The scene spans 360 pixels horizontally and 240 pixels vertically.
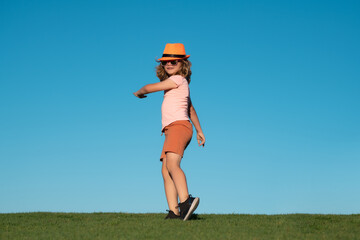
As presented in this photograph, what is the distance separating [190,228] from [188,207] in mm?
696

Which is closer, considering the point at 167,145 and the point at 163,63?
the point at 167,145

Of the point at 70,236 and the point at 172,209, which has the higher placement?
the point at 172,209

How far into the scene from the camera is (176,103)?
6191 millimetres

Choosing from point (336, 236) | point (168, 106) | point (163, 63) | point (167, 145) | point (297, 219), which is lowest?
point (336, 236)

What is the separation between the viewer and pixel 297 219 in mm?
6328

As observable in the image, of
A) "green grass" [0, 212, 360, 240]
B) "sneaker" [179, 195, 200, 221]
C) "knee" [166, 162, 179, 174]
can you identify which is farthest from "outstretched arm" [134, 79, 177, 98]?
"green grass" [0, 212, 360, 240]

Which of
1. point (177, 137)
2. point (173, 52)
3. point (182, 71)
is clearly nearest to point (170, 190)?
point (177, 137)

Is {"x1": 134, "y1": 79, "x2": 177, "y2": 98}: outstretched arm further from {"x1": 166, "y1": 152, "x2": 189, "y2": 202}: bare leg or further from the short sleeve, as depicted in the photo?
{"x1": 166, "y1": 152, "x2": 189, "y2": 202}: bare leg

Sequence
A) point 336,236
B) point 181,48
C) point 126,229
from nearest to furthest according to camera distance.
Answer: point 336,236, point 126,229, point 181,48

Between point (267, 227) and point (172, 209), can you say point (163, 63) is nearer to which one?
point (172, 209)

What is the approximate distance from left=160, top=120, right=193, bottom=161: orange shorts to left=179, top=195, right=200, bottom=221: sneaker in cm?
63

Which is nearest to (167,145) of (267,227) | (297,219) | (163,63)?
(163,63)

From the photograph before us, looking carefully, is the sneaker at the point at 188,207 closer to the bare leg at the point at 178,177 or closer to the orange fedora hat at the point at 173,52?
the bare leg at the point at 178,177

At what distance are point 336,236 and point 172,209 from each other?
2250 mm
